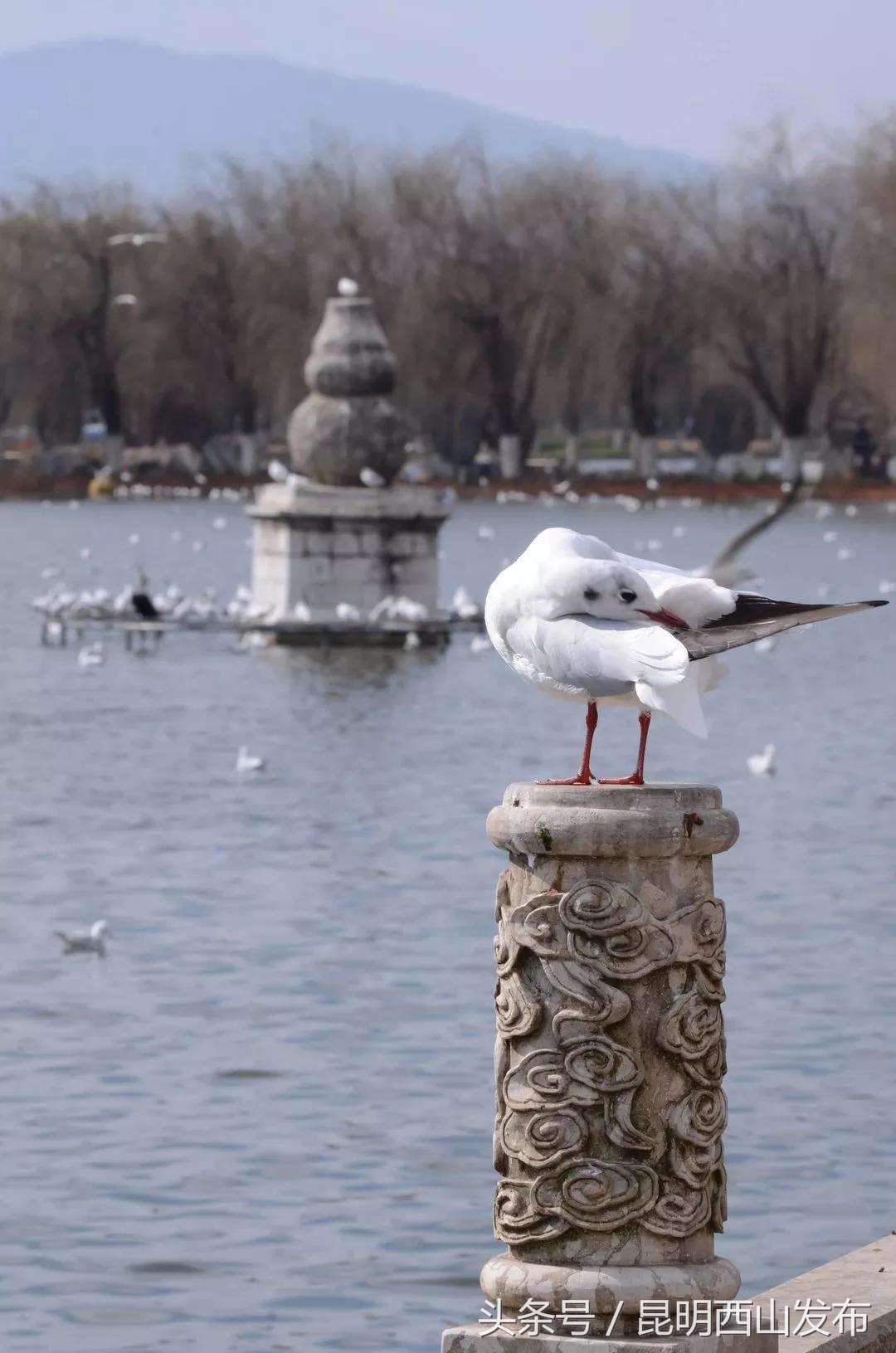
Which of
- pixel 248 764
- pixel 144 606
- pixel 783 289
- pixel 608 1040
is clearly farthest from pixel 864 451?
pixel 608 1040

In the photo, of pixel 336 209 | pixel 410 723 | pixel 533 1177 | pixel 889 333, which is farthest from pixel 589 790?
pixel 336 209

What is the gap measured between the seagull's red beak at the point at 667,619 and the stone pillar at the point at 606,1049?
293mm

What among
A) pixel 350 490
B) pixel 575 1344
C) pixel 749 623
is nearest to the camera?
pixel 575 1344

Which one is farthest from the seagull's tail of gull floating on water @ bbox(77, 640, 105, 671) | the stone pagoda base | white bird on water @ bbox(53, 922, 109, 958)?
gull floating on water @ bbox(77, 640, 105, 671)

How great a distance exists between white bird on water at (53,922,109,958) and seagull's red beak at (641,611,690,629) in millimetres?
8602

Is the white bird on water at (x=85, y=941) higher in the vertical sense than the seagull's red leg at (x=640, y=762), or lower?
lower

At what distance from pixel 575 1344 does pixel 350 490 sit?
22.2m

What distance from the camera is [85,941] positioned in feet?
45.6

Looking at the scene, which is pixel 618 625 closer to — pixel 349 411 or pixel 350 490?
pixel 350 490

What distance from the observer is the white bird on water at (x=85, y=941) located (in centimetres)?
1388

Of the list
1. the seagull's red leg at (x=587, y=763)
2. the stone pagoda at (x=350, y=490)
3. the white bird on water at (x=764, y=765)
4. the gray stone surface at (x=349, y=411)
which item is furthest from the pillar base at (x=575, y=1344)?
the gray stone surface at (x=349, y=411)

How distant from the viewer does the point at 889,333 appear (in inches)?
2603

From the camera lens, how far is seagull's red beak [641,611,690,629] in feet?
18.3

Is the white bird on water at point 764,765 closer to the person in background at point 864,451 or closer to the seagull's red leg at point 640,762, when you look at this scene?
the seagull's red leg at point 640,762
